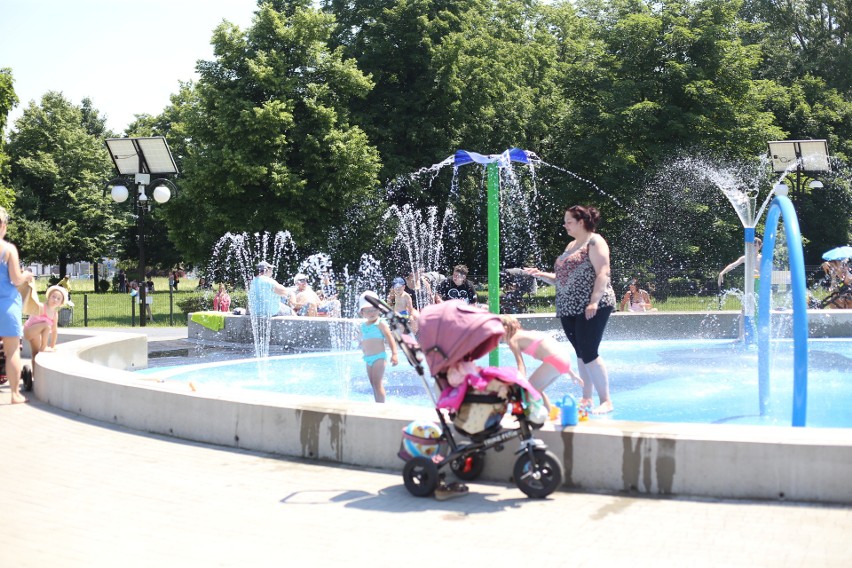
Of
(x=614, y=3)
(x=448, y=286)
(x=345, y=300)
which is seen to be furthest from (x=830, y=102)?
(x=448, y=286)

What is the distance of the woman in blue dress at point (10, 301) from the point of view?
9195mm

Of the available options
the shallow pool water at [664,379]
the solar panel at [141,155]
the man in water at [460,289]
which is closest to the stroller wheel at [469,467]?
the shallow pool water at [664,379]

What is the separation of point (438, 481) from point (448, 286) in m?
9.34

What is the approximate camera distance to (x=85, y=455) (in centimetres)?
740

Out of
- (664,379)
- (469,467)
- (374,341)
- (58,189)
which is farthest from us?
(58,189)

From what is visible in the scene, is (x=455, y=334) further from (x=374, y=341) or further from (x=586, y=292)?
(x=374, y=341)

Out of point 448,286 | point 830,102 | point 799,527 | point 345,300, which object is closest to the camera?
point 799,527

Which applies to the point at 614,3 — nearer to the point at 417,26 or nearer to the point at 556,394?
the point at 417,26

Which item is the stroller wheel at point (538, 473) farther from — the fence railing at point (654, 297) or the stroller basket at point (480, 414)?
the fence railing at point (654, 297)

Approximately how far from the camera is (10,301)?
934cm

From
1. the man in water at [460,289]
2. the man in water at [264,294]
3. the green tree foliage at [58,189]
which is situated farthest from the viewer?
the green tree foliage at [58,189]

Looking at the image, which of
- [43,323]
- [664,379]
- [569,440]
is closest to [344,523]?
[569,440]

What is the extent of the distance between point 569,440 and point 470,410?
70cm

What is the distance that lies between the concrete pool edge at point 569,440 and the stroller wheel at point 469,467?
77mm
